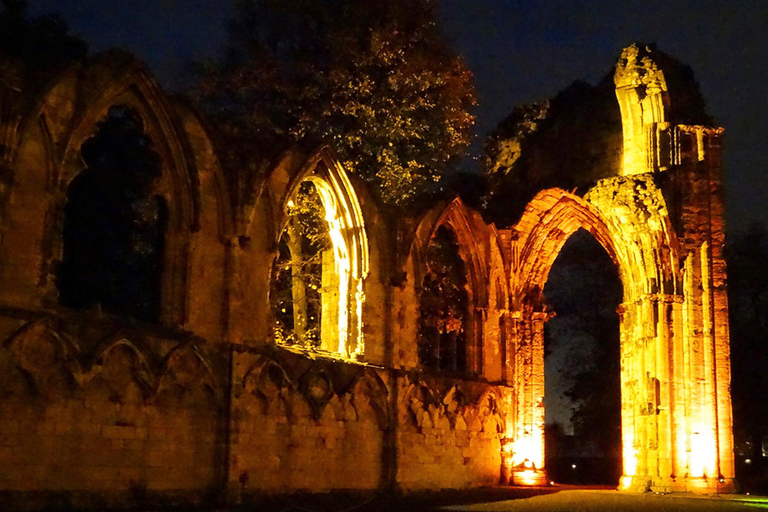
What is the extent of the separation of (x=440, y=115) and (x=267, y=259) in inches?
226

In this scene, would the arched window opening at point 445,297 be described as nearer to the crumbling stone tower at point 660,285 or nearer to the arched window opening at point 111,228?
the crumbling stone tower at point 660,285

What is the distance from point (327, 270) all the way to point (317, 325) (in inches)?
80.4

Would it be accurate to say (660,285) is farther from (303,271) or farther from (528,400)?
(303,271)

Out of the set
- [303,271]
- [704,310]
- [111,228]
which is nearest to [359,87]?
[303,271]

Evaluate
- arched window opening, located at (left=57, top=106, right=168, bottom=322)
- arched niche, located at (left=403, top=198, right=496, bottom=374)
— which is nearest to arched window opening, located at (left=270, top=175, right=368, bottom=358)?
arched niche, located at (left=403, top=198, right=496, bottom=374)

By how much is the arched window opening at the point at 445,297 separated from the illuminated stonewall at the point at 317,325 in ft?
0.17

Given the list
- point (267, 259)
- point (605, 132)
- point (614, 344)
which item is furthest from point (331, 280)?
point (614, 344)

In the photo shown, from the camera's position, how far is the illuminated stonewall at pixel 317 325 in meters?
11.1

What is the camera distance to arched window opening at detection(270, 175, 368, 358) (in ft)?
49.8

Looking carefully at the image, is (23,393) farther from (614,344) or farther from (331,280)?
(614,344)

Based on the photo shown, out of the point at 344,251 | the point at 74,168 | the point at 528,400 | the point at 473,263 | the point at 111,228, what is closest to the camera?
the point at 74,168

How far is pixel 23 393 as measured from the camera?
1069 centimetres

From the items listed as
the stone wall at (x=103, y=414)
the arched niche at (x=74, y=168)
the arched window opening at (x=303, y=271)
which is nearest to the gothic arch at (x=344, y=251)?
the arched window opening at (x=303, y=271)

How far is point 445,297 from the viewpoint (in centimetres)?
1783
